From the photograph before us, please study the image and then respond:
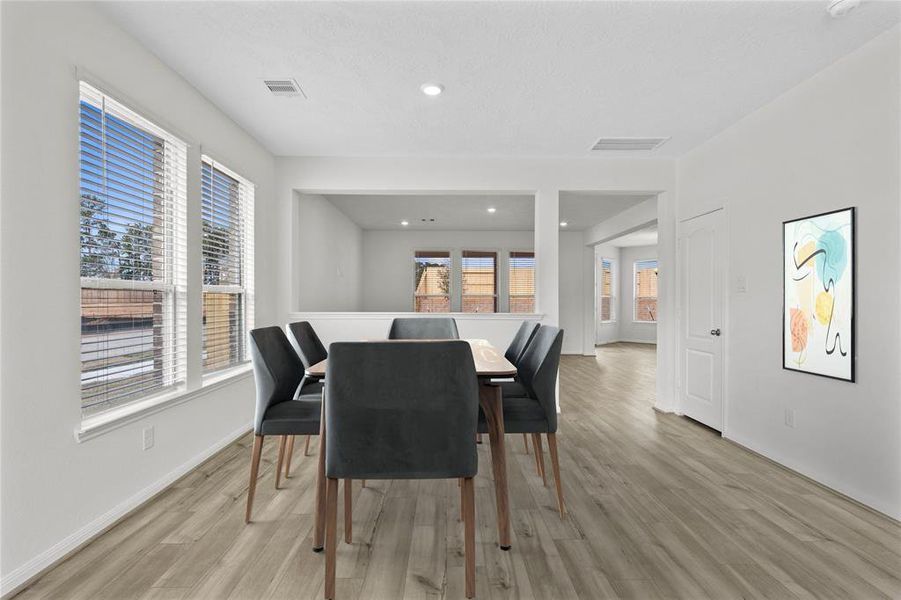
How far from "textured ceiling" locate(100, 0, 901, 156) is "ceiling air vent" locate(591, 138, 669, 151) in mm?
153

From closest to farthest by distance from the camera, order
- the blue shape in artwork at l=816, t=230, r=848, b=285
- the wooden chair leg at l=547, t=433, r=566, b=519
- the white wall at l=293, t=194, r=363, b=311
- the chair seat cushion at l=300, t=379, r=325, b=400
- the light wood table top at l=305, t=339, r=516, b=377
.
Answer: the light wood table top at l=305, t=339, r=516, b=377 → the wooden chair leg at l=547, t=433, r=566, b=519 → the blue shape in artwork at l=816, t=230, r=848, b=285 → the chair seat cushion at l=300, t=379, r=325, b=400 → the white wall at l=293, t=194, r=363, b=311

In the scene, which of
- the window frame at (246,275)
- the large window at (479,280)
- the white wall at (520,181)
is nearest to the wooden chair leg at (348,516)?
the window frame at (246,275)

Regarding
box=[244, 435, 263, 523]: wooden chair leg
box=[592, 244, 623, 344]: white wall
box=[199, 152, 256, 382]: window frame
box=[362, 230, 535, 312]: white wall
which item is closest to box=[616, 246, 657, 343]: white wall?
box=[592, 244, 623, 344]: white wall

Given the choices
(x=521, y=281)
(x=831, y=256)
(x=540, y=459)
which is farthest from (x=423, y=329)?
(x=521, y=281)

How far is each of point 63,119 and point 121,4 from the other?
67 centimetres

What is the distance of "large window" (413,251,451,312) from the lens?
28.2ft

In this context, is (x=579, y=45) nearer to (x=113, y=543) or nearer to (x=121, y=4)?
(x=121, y=4)

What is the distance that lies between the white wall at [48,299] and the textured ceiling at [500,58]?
363mm

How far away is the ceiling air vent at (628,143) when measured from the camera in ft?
12.2

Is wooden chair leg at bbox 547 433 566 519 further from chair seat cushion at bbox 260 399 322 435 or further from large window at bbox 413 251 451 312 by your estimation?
large window at bbox 413 251 451 312

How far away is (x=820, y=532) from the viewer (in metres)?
2.02

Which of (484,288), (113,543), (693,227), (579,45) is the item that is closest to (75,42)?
(113,543)

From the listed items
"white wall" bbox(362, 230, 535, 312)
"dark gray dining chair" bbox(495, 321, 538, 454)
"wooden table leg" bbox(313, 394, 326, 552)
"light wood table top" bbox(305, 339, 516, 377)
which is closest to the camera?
"wooden table leg" bbox(313, 394, 326, 552)

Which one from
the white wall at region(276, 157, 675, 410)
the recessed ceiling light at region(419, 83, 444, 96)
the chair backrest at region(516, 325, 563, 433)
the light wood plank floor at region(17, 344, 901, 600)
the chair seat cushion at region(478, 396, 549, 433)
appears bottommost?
the light wood plank floor at region(17, 344, 901, 600)
